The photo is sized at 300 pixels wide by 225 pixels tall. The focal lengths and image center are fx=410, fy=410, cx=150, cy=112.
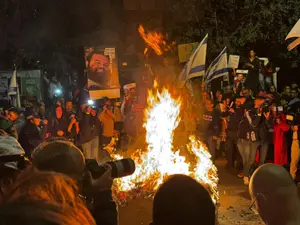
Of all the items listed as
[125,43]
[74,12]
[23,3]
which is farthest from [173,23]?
[23,3]

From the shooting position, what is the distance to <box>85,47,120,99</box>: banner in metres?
14.9

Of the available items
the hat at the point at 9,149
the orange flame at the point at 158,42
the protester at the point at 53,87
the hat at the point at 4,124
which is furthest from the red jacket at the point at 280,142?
the protester at the point at 53,87

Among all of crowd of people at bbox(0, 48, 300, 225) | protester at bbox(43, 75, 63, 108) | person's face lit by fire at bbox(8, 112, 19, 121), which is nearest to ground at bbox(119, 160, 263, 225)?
crowd of people at bbox(0, 48, 300, 225)

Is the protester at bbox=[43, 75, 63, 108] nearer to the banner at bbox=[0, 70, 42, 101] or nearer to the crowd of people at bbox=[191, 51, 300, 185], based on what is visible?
the banner at bbox=[0, 70, 42, 101]

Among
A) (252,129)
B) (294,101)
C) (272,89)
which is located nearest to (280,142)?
(252,129)

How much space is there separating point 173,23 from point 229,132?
9348 mm

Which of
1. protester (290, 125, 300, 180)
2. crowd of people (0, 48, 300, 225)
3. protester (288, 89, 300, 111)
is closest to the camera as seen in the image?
crowd of people (0, 48, 300, 225)

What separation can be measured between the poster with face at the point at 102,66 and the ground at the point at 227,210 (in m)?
7.33

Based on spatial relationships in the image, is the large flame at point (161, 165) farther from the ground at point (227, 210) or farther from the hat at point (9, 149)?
the hat at point (9, 149)

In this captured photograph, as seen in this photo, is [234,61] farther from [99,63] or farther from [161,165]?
[161,165]

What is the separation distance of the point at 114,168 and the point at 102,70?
12.6 m

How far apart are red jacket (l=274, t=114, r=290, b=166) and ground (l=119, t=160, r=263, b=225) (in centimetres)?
132

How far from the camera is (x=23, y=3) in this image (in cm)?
2267

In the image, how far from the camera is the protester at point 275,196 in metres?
2.16
